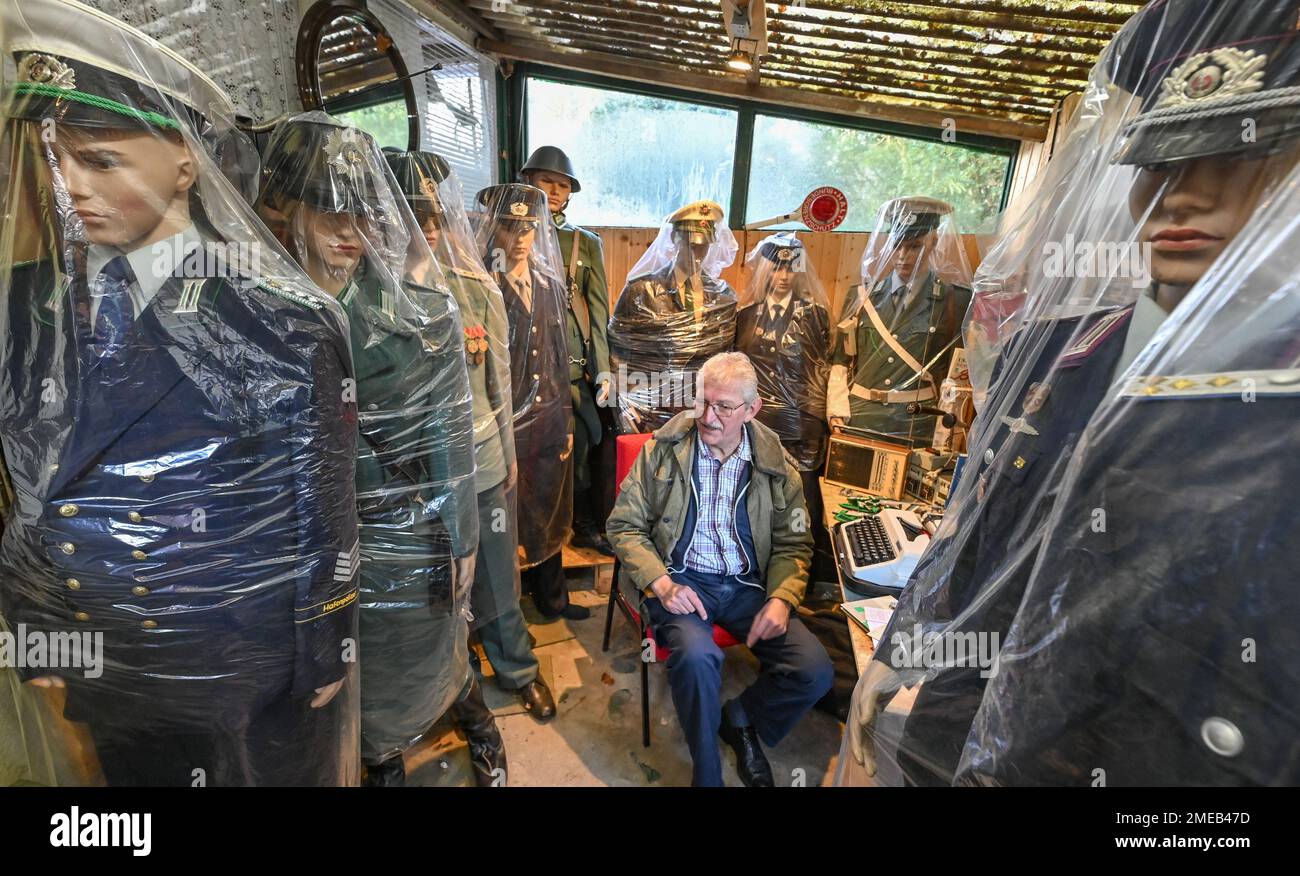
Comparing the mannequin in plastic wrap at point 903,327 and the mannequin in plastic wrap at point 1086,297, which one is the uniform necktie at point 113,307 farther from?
the mannequin in plastic wrap at point 903,327

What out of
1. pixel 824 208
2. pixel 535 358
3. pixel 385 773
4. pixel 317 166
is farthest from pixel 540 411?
pixel 824 208

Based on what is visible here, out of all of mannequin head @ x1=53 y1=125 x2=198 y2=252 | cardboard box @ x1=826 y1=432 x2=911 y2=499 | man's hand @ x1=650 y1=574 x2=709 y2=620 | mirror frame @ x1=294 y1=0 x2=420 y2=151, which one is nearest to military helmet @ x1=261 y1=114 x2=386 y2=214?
→ mannequin head @ x1=53 y1=125 x2=198 y2=252

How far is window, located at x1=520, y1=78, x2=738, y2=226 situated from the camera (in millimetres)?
3912

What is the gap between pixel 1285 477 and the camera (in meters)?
0.41

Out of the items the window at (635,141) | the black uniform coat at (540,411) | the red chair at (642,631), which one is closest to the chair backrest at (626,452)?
the red chair at (642,631)

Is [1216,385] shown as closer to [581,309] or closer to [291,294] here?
[291,294]

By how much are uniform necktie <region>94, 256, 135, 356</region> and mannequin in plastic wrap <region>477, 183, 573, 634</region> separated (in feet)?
4.73

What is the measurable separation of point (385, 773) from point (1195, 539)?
1983 mm

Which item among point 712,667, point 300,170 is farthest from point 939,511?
point 300,170

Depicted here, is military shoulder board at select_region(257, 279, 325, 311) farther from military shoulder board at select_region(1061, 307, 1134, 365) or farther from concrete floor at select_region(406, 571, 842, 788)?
concrete floor at select_region(406, 571, 842, 788)

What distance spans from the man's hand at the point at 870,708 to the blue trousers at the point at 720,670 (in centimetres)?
74

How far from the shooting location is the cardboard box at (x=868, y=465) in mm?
2086

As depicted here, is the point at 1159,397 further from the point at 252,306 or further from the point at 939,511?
the point at 939,511

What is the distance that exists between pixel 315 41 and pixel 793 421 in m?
2.52
